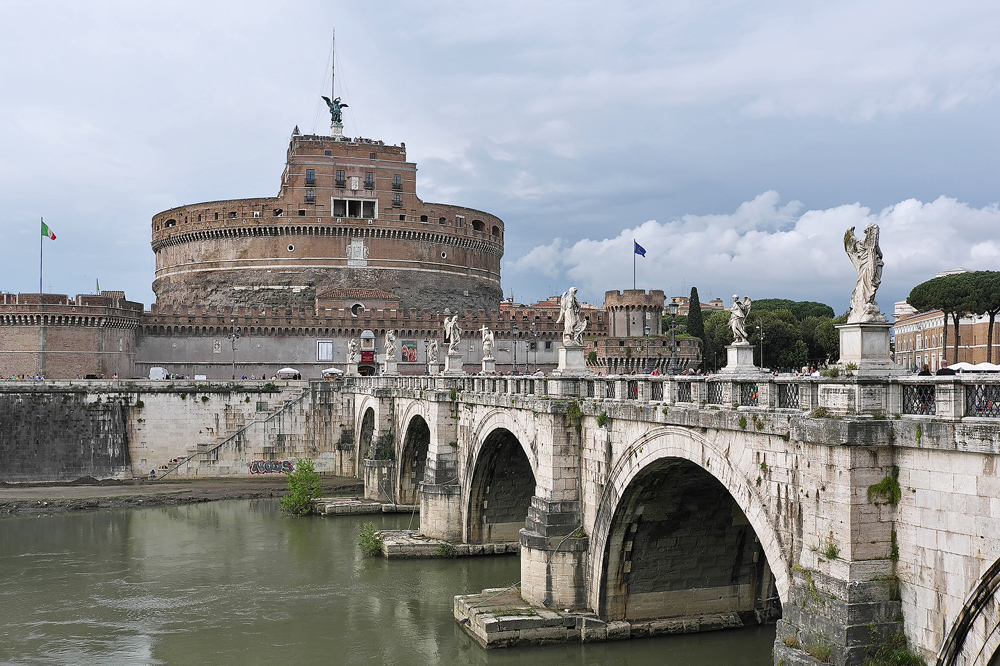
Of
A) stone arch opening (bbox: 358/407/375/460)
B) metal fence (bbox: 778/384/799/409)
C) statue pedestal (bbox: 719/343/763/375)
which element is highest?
statue pedestal (bbox: 719/343/763/375)

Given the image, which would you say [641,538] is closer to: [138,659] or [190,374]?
[138,659]

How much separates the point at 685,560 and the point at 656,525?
1515mm

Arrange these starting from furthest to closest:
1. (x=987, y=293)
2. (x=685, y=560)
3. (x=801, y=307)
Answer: (x=801, y=307)
(x=987, y=293)
(x=685, y=560)

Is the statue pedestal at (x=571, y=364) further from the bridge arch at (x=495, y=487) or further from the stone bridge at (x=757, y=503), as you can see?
the bridge arch at (x=495, y=487)

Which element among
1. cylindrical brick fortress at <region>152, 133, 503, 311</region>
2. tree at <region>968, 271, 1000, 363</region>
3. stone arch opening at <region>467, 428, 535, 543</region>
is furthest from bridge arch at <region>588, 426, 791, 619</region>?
cylindrical brick fortress at <region>152, 133, 503, 311</region>

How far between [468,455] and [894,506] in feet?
58.1

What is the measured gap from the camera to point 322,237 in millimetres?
69312

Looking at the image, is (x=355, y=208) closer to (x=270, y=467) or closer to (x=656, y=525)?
(x=270, y=467)

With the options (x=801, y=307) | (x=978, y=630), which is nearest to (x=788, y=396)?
(x=978, y=630)

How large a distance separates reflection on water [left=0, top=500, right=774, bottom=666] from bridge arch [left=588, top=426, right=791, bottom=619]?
34.2 inches

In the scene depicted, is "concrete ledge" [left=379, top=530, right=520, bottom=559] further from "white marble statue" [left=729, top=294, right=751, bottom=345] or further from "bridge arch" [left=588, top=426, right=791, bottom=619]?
"white marble statue" [left=729, top=294, right=751, bottom=345]

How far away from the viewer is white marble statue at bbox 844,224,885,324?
10.7 metres

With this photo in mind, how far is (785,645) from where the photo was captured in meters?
→ 11.1

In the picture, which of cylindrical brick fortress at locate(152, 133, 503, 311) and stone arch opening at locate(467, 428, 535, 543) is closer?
stone arch opening at locate(467, 428, 535, 543)
